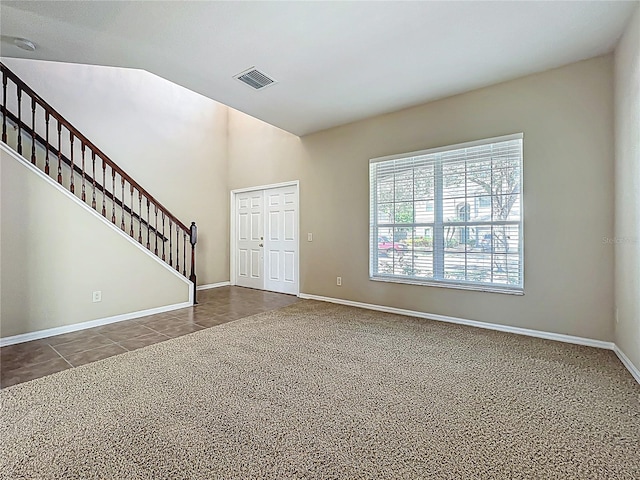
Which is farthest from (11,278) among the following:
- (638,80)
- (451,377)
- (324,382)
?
(638,80)

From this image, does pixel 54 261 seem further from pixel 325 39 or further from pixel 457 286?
pixel 457 286

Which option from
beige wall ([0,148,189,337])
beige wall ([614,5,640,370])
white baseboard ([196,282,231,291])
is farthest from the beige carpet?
white baseboard ([196,282,231,291])

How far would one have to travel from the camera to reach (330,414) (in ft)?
5.86

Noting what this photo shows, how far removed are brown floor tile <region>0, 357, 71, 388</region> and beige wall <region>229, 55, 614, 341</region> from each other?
3.28 meters

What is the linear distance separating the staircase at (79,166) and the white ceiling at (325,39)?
88 cm

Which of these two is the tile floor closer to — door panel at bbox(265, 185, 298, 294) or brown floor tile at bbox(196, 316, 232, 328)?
brown floor tile at bbox(196, 316, 232, 328)

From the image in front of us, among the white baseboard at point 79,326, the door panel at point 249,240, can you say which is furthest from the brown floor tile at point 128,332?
the door panel at point 249,240

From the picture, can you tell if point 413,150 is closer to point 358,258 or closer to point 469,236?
point 469,236

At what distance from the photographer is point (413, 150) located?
3.93 metres

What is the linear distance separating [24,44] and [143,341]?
2.77 metres

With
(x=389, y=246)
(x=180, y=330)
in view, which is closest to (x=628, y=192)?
(x=389, y=246)

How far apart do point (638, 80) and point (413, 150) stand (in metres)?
2.04

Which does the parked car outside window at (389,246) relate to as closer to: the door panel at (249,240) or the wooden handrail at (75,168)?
the door panel at (249,240)

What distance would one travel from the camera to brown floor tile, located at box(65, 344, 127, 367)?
8.36 ft
